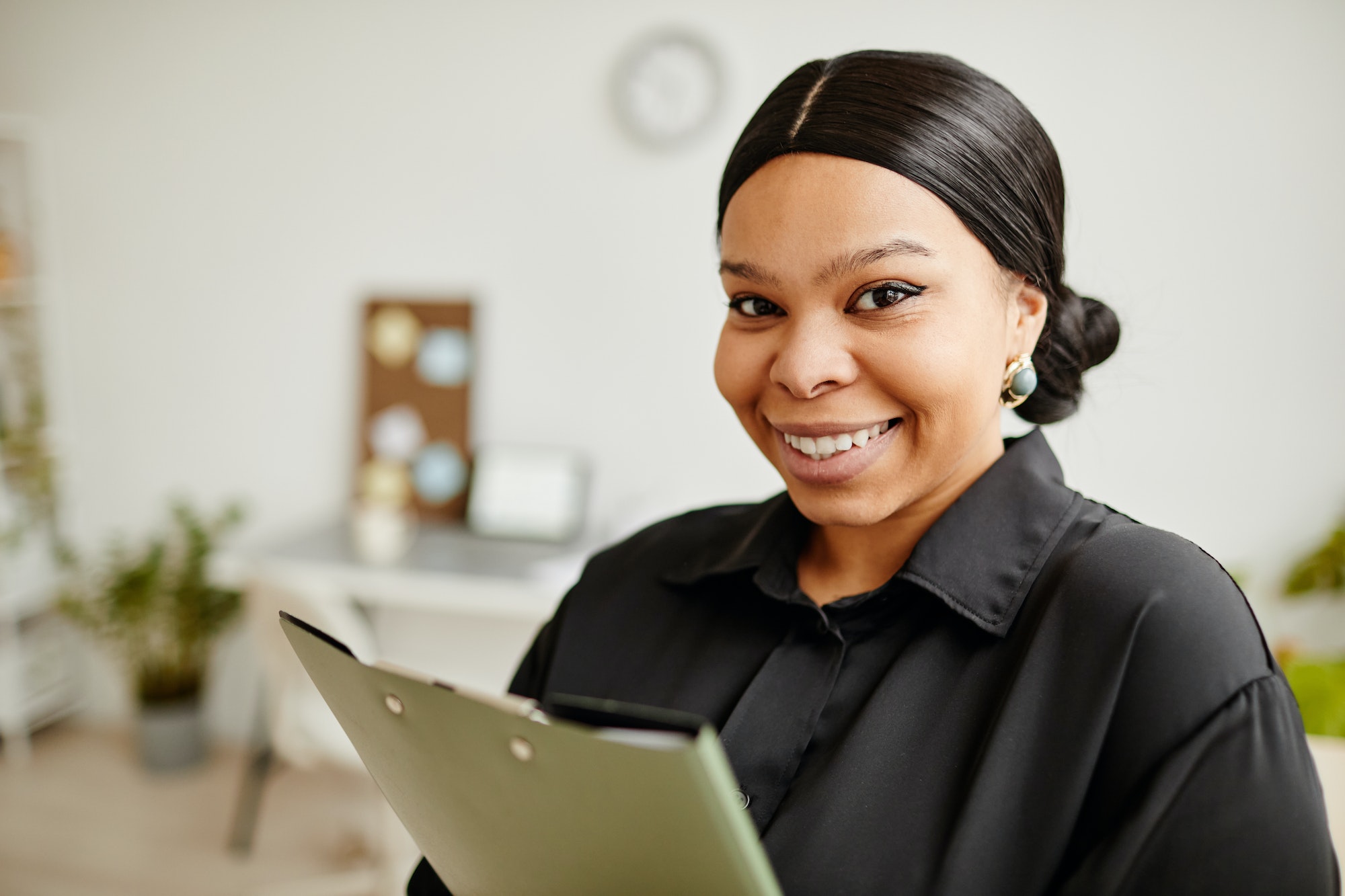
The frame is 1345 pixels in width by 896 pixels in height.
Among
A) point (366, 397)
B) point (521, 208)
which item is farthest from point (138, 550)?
point (521, 208)

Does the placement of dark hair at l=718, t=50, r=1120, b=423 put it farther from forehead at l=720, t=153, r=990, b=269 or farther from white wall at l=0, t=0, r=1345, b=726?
white wall at l=0, t=0, r=1345, b=726

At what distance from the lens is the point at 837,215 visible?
816mm

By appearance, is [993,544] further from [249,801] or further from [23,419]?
[23,419]

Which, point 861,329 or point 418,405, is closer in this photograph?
point 861,329

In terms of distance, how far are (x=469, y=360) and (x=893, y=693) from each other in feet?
7.38

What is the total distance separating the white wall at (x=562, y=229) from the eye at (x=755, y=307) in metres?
1.29

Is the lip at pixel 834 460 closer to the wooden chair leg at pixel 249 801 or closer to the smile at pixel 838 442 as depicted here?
the smile at pixel 838 442

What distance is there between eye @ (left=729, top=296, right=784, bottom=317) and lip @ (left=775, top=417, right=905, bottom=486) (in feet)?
0.36

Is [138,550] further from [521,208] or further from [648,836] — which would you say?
[648,836]

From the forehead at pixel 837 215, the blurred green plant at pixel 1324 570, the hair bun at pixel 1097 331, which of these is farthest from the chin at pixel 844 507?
the blurred green plant at pixel 1324 570

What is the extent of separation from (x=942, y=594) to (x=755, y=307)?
309 mm

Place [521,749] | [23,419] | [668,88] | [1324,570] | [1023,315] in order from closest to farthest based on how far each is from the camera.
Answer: [521,749]
[1023,315]
[1324,570]
[668,88]
[23,419]

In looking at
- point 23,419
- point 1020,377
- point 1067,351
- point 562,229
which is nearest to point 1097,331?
point 1067,351

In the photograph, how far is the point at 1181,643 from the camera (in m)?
0.71
